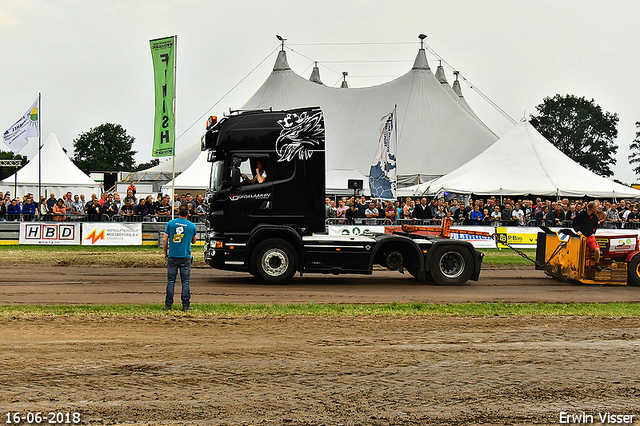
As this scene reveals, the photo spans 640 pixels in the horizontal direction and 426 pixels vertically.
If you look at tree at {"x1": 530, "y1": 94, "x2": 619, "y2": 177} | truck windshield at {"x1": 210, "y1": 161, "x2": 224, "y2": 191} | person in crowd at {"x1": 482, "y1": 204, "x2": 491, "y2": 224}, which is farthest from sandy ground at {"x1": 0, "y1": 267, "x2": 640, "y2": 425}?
tree at {"x1": 530, "y1": 94, "x2": 619, "y2": 177}

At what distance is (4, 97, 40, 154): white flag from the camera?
2770cm

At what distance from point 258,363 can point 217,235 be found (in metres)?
7.25

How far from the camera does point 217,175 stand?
14.2 metres

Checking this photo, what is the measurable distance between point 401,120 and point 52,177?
852 inches

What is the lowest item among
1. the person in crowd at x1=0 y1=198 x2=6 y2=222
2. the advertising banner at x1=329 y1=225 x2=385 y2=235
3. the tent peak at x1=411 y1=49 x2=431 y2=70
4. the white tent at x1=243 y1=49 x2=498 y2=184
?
the advertising banner at x1=329 y1=225 x2=385 y2=235

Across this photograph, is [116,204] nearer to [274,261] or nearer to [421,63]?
[274,261]

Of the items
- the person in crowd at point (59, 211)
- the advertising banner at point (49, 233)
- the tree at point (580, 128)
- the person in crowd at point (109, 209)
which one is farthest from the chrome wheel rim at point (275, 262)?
the tree at point (580, 128)

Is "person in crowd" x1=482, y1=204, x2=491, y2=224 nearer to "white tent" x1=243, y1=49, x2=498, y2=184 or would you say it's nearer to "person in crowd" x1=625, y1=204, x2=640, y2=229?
"person in crowd" x1=625, y1=204, x2=640, y2=229

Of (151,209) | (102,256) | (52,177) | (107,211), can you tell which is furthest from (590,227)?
(52,177)

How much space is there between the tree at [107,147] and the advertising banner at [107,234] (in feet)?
343

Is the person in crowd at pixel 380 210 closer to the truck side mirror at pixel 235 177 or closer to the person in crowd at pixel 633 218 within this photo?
the person in crowd at pixel 633 218

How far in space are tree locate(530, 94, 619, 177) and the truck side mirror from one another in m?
90.4

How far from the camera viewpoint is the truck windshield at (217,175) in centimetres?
1405

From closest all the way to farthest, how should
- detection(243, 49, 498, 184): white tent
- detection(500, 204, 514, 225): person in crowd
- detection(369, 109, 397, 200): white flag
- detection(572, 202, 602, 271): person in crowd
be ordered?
detection(572, 202, 602, 271): person in crowd → detection(369, 109, 397, 200): white flag → detection(500, 204, 514, 225): person in crowd → detection(243, 49, 498, 184): white tent
